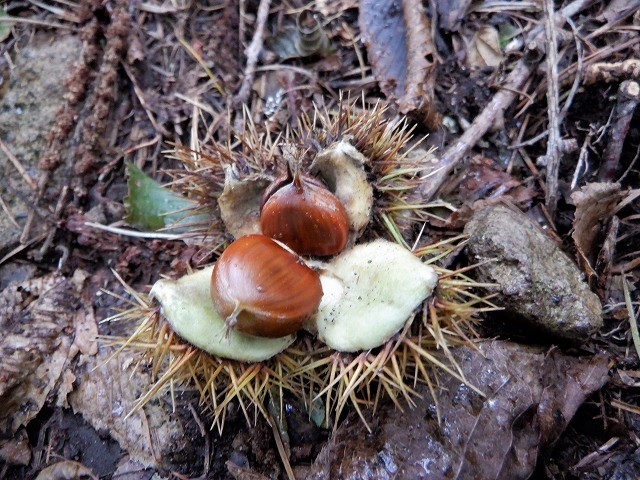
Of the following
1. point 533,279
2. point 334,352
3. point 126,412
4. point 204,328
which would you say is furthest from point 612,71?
point 126,412

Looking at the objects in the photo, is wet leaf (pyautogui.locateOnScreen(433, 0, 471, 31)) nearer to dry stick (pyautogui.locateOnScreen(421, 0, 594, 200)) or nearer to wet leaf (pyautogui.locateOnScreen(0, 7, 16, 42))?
dry stick (pyautogui.locateOnScreen(421, 0, 594, 200))

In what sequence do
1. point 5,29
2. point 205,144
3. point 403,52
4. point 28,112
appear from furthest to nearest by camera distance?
point 5,29 → point 28,112 → point 403,52 → point 205,144

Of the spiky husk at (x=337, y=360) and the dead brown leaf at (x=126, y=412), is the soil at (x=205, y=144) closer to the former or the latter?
the dead brown leaf at (x=126, y=412)

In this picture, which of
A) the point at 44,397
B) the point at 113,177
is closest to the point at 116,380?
the point at 44,397

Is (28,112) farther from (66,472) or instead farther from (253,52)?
(66,472)

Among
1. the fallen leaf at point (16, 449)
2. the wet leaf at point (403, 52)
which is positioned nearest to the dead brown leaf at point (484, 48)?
the wet leaf at point (403, 52)

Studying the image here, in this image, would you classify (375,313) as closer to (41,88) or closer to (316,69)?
(316,69)
